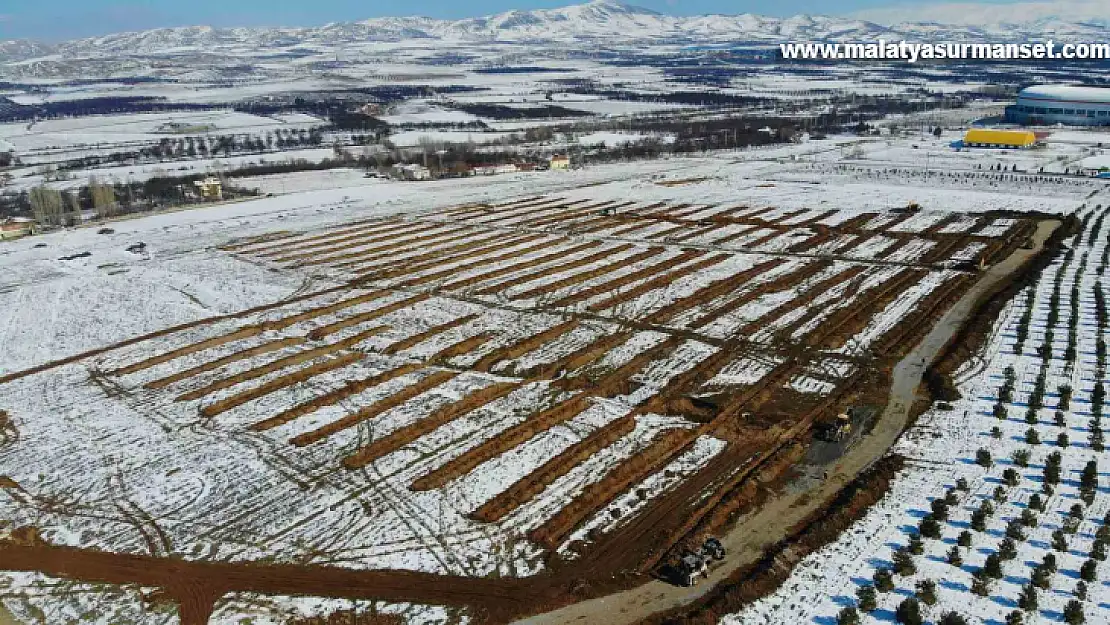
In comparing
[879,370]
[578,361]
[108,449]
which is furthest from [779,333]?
[108,449]

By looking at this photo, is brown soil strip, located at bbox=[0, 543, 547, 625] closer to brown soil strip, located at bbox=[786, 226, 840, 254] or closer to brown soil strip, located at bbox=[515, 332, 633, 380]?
brown soil strip, located at bbox=[515, 332, 633, 380]

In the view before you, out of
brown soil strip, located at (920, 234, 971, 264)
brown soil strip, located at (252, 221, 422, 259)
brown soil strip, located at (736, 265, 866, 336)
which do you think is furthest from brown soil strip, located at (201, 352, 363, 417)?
brown soil strip, located at (920, 234, 971, 264)

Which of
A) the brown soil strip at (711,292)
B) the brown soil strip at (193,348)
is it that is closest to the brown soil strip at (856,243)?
the brown soil strip at (711,292)

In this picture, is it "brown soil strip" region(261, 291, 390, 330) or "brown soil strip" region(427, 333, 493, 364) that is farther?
"brown soil strip" region(261, 291, 390, 330)

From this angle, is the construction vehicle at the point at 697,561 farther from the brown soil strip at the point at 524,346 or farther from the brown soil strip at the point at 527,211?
the brown soil strip at the point at 527,211

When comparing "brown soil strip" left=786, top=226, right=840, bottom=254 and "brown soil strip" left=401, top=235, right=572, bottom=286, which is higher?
"brown soil strip" left=401, top=235, right=572, bottom=286

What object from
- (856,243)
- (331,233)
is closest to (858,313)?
(856,243)

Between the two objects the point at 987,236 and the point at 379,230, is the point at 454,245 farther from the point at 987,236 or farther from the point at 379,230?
the point at 987,236

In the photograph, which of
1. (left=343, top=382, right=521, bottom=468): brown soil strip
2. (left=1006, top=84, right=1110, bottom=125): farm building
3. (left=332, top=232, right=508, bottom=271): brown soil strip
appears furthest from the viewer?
(left=1006, top=84, right=1110, bottom=125): farm building
